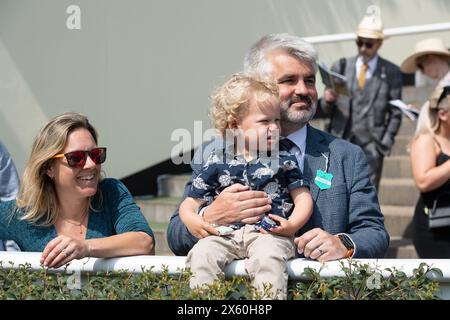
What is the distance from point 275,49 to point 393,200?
16.5 ft

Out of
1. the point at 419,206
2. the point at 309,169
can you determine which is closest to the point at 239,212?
the point at 309,169

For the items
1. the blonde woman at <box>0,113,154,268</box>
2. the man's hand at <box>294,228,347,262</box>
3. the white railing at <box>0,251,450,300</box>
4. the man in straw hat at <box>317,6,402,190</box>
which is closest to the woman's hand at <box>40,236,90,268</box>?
the white railing at <box>0,251,450,300</box>

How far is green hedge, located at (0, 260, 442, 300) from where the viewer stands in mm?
3490

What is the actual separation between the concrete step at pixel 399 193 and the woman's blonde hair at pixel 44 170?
204 inches

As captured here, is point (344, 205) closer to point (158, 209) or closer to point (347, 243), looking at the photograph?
point (347, 243)

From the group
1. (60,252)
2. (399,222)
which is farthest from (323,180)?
(399,222)

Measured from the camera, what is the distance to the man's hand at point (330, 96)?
9117mm

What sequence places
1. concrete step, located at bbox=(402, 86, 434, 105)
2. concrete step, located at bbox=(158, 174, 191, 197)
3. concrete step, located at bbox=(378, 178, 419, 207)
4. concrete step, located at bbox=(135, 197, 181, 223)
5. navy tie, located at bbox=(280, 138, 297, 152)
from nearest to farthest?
navy tie, located at bbox=(280, 138, 297, 152), concrete step, located at bbox=(378, 178, 419, 207), concrete step, located at bbox=(135, 197, 181, 223), concrete step, located at bbox=(158, 174, 191, 197), concrete step, located at bbox=(402, 86, 434, 105)

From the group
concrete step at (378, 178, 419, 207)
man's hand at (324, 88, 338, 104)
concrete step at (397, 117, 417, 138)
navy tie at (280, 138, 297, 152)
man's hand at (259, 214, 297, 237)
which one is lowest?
concrete step at (378, 178, 419, 207)

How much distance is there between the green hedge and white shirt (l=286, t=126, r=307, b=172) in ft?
2.75

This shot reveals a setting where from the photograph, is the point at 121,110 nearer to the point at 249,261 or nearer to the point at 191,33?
the point at 191,33

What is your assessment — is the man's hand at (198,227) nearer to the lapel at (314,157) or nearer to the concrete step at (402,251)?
the lapel at (314,157)

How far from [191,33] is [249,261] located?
23.4 feet

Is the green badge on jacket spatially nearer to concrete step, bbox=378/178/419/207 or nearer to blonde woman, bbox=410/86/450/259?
blonde woman, bbox=410/86/450/259
